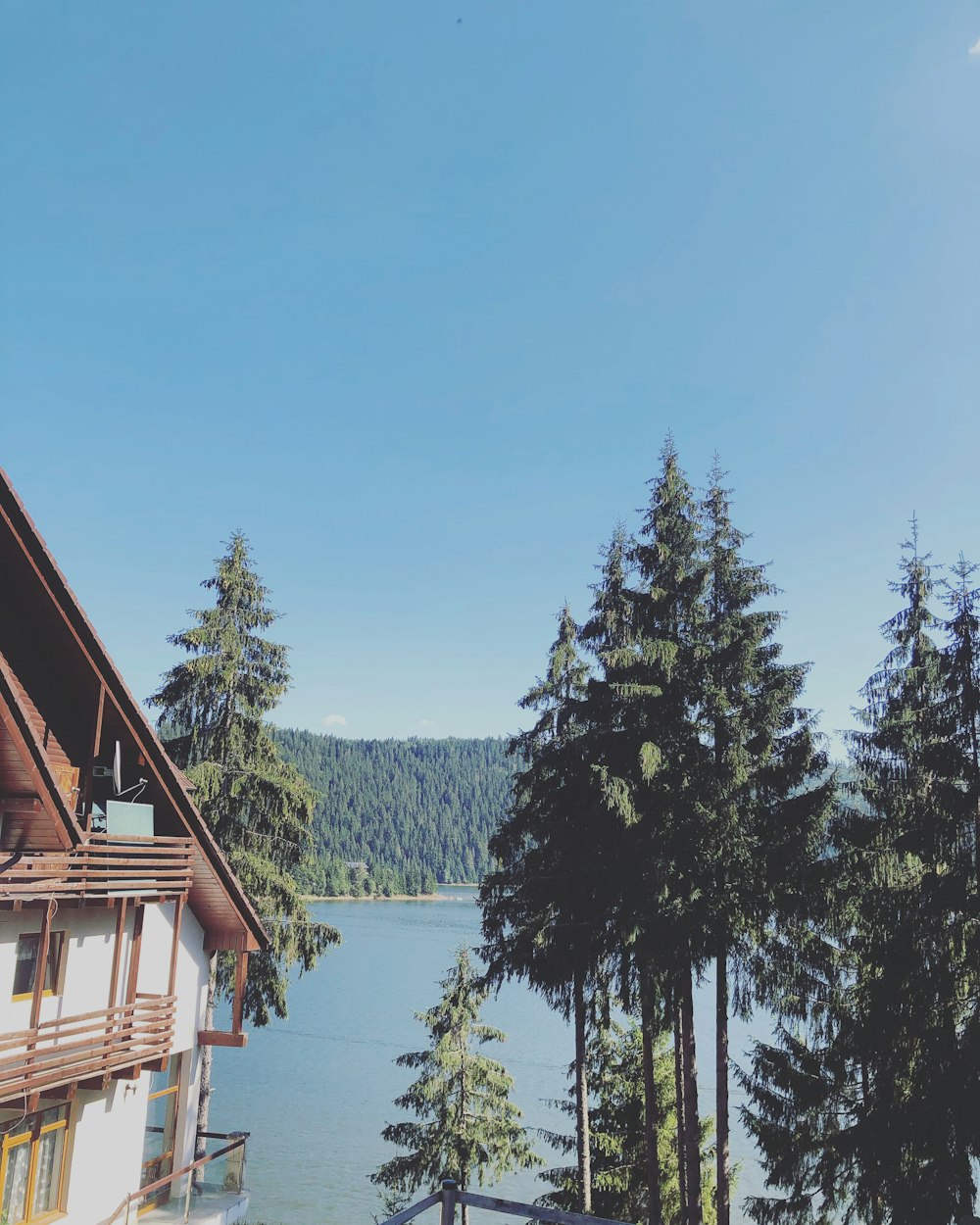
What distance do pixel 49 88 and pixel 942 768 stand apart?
52.3 ft

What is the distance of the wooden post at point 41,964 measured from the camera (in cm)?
1140

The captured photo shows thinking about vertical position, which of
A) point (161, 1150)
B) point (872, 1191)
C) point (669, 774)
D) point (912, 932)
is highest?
point (669, 774)

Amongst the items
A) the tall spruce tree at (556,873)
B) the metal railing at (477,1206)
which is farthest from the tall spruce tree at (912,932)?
the metal railing at (477,1206)

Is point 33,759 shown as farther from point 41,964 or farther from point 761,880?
point 761,880

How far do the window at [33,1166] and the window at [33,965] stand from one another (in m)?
1.55

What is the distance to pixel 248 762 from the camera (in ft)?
61.6

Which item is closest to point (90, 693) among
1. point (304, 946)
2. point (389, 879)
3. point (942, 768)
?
point (304, 946)

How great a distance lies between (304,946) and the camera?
736 inches

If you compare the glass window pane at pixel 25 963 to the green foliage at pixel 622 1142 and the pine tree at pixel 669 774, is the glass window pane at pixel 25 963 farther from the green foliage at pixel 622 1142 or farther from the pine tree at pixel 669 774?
the green foliage at pixel 622 1142

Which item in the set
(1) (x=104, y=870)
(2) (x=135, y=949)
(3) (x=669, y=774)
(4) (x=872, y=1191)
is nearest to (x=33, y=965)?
(1) (x=104, y=870)

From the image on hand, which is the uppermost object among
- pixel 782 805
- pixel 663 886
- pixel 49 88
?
pixel 49 88

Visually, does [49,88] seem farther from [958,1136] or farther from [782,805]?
[958,1136]

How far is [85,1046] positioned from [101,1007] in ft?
3.94

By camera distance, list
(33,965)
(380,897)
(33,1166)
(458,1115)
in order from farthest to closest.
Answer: (380,897), (458,1115), (33,965), (33,1166)
